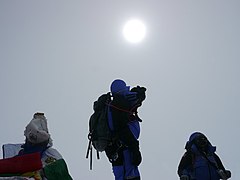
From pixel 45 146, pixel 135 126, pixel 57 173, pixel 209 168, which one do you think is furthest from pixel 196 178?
pixel 57 173

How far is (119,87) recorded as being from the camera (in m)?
7.03

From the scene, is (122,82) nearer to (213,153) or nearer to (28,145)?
(28,145)

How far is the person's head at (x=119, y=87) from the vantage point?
699 cm

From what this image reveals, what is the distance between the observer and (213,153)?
30.6ft

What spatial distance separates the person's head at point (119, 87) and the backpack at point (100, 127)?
164mm

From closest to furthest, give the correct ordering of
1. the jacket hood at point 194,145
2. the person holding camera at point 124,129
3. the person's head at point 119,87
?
the person holding camera at point 124,129, the person's head at point 119,87, the jacket hood at point 194,145

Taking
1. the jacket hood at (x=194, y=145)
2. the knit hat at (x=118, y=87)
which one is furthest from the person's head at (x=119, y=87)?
the jacket hood at (x=194, y=145)

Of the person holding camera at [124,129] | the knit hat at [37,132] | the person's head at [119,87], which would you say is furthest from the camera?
the person's head at [119,87]

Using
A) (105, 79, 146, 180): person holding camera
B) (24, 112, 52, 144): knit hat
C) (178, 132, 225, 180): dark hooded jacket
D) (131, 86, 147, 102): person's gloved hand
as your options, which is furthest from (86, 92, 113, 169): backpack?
(178, 132, 225, 180): dark hooded jacket

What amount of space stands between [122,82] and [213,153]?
12.4 feet

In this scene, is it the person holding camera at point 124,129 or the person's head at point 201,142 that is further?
the person's head at point 201,142

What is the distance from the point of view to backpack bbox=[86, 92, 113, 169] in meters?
6.67

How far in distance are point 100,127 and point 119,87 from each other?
902 mm

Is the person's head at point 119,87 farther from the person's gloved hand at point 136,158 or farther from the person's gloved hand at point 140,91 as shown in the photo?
the person's gloved hand at point 136,158
